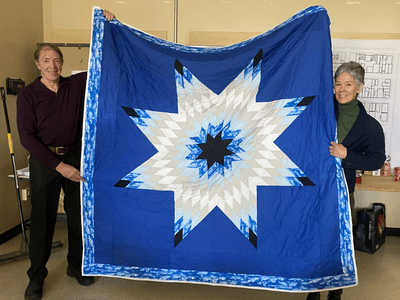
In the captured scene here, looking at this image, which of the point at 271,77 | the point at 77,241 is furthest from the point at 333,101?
the point at 77,241

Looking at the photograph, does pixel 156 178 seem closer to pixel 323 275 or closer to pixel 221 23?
pixel 323 275

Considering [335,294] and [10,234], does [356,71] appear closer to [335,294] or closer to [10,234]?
[335,294]

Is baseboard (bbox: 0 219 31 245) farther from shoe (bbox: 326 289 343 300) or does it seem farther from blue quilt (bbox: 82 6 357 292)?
shoe (bbox: 326 289 343 300)

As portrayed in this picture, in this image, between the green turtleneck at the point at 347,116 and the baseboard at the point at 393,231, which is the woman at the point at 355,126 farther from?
the baseboard at the point at 393,231

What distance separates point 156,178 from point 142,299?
2.63ft

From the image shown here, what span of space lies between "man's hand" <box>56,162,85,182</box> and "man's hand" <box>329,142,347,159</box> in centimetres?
149

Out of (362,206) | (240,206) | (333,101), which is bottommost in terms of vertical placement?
(362,206)

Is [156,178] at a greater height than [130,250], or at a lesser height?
greater

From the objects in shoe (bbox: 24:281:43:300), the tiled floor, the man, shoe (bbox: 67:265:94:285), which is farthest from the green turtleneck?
shoe (bbox: 24:281:43:300)

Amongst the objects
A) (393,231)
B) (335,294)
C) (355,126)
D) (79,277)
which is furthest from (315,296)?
(393,231)

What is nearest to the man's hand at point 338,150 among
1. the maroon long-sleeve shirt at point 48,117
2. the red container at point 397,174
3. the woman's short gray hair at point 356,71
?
the woman's short gray hair at point 356,71

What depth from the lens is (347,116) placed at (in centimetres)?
192

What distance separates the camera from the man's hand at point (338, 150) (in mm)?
1768

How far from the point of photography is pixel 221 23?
3.37 metres
